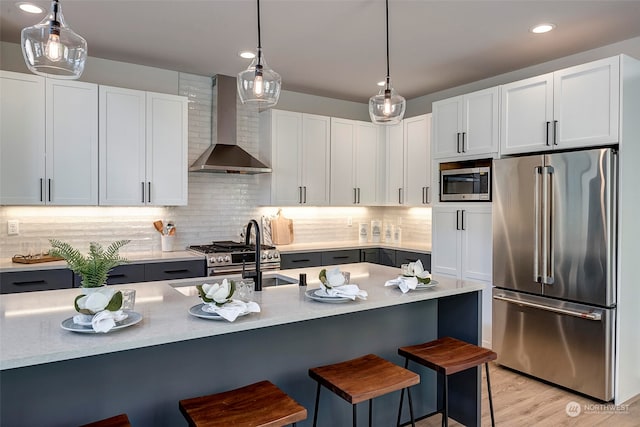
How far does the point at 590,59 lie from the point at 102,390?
14.1 feet

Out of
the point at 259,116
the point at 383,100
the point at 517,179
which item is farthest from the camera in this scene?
the point at 259,116

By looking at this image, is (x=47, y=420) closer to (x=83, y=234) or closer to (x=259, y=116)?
(x=83, y=234)

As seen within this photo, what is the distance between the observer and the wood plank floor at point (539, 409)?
108 inches

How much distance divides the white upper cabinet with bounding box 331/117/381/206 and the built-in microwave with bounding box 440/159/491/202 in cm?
127

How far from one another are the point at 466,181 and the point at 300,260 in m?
1.88

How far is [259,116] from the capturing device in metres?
4.95

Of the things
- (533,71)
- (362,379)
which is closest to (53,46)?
(362,379)

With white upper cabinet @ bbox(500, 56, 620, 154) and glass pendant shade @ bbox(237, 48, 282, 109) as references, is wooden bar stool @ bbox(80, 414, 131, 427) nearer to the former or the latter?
glass pendant shade @ bbox(237, 48, 282, 109)

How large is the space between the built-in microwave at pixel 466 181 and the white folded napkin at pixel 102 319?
3180 mm

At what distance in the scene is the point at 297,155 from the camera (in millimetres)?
4895

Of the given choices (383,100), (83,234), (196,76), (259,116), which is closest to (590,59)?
(383,100)

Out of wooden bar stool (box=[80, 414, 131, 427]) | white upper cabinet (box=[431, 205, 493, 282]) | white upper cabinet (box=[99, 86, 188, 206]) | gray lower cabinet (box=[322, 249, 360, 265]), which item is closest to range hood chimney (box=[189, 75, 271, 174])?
white upper cabinet (box=[99, 86, 188, 206])

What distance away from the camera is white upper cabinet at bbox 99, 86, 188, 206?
3.77 metres

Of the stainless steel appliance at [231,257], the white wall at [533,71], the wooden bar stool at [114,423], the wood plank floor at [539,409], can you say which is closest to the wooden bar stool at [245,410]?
the wooden bar stool at [114,423]
